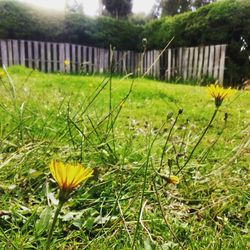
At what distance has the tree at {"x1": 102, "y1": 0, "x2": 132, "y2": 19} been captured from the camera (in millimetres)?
34625

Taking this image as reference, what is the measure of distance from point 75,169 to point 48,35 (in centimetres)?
1169

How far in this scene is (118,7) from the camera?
34.9 meters

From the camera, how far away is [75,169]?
47 cm

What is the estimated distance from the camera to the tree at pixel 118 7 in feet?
114

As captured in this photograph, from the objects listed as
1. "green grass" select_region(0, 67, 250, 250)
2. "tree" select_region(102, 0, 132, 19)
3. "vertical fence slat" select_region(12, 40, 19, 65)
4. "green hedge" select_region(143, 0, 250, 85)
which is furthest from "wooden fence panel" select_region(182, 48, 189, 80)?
"tree" select_region(102, 0, 132, 19)

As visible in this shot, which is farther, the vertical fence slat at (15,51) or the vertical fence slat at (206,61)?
the vertical fence slat at (15,51)

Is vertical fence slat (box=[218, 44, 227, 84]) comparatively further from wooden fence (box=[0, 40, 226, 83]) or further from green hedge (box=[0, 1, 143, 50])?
green hedge (box=[0, 1, 143, 50])

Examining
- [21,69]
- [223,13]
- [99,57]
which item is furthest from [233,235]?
[99,57]

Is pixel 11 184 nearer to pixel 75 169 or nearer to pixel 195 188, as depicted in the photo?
pixel 195 188

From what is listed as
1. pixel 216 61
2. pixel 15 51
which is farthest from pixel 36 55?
pixel 216 61

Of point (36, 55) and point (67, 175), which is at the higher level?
point (67, 175)

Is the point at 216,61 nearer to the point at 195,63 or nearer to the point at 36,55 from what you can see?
the point at 195,63

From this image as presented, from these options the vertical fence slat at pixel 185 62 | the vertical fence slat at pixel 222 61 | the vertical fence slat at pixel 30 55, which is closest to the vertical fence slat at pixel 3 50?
the vertical fence slat at pixel 30 55

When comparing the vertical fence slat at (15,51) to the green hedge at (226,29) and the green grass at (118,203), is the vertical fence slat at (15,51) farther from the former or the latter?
the green grass at (118,203)
